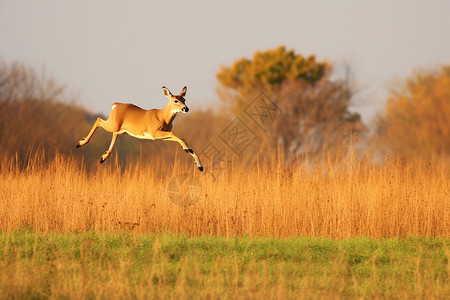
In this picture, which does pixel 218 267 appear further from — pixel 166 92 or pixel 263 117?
pixel 263 117

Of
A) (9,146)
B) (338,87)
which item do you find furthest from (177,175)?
(338,87)

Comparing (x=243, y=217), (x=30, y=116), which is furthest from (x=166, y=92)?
(x=30, y=116)

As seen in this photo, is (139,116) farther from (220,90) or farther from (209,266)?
(220,90)

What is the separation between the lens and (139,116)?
8016 mm

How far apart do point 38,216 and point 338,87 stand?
2297cm

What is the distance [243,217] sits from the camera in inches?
386

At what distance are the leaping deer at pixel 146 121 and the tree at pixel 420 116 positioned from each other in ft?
59.3

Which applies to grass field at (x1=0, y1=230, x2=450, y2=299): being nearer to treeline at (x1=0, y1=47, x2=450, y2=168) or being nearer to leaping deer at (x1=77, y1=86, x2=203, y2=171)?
leaping deer at (x1=77, y1=86, x2=203, y2=171)

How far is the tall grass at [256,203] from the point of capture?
9828 millimetres

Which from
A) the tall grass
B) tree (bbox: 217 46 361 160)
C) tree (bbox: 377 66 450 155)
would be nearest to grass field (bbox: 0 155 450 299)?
the tall grass

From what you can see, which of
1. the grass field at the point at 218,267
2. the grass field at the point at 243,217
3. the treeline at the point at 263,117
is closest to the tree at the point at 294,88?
the treeline at the point at 263,117

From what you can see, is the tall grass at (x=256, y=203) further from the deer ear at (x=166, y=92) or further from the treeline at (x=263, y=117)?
the treeline at (x=263, y=117)

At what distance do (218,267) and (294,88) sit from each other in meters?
24.5

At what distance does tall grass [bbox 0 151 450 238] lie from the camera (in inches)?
387
